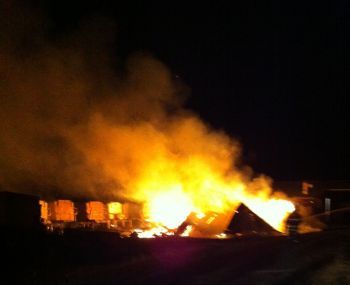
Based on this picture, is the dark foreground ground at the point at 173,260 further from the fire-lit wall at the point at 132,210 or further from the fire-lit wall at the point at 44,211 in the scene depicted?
the fire-lit wall at the point at 132,210

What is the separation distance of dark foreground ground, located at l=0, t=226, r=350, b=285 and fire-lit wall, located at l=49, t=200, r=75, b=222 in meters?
5.73

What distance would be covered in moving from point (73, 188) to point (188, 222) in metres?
8.32

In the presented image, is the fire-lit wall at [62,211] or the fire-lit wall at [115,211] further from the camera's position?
the fire-lit wall at [115,211]

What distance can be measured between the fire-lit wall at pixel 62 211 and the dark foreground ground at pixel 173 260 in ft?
18.8

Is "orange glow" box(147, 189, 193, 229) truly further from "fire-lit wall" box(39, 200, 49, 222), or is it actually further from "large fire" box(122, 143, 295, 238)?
"fire-lit wall" box(39, 200, 49, 222)

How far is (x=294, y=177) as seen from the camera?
915 inches

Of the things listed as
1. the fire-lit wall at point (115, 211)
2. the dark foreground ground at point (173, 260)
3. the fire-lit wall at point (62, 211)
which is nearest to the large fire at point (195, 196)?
Answer: the fire-lit wall at point (115, 211)

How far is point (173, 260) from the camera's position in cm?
571

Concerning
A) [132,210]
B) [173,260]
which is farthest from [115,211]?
[173,260]

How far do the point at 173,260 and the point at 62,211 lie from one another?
750 centimetres

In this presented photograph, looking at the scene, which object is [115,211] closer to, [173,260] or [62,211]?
[62,211]

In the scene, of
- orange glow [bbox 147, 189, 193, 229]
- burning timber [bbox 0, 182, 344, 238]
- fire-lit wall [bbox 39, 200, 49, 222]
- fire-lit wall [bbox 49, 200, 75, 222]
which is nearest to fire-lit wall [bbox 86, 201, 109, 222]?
burning timber [bbox 0, 182, 344, 238]

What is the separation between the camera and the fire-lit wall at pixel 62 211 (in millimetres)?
12258

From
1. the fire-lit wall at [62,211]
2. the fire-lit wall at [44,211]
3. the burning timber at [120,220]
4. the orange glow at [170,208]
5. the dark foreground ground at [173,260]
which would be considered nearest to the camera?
the dark foreground ground at [173,260]
